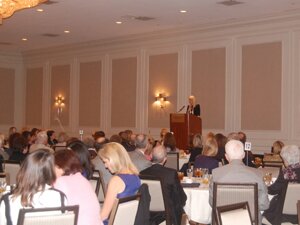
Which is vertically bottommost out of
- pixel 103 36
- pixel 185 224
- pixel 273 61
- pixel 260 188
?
pixel 185 224

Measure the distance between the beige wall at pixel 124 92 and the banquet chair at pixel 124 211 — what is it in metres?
14.4

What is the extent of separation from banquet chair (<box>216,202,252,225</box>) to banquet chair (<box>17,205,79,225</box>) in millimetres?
842

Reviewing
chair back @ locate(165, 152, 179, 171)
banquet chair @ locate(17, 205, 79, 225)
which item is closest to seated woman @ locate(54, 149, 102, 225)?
banquet chair @ locate(17, 205, 79, 225)

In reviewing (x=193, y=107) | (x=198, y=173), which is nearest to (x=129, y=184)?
(x=198, y=173)

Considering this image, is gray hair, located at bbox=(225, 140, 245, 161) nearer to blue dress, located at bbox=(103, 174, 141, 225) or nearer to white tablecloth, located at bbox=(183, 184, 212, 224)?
white tablecloth, located at bbox=(183, 184, 212, 224)

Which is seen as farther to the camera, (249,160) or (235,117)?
(235,117)

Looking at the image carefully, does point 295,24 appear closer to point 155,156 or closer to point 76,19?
point 76,19

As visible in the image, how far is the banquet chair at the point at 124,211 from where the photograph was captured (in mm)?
3885

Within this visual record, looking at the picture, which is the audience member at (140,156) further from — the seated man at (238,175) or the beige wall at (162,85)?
the beige wall at (162,85)

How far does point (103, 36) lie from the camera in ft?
62.1

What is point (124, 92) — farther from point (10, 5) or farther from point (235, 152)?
point (235, 152)

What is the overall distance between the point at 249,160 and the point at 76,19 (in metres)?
7.65

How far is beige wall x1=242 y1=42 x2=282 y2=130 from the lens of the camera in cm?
1451

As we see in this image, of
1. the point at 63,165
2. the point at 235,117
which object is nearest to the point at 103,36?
the point at 235,117
